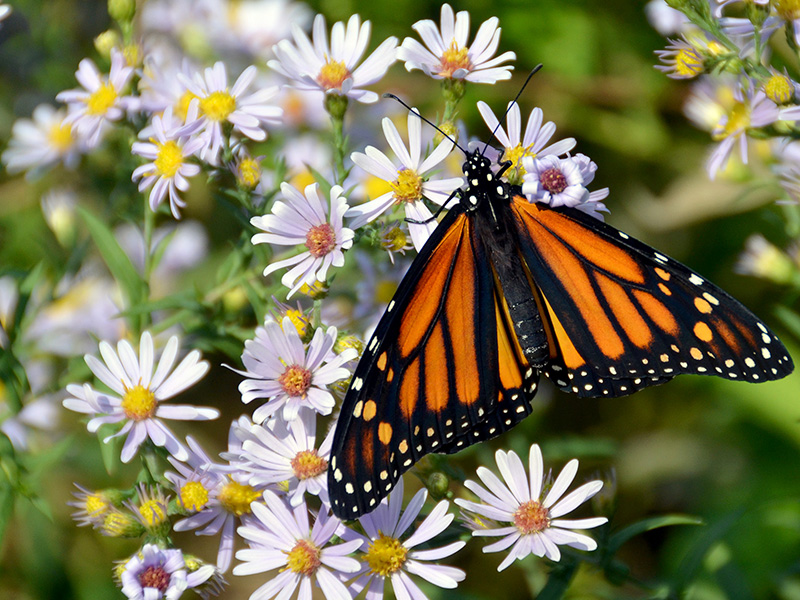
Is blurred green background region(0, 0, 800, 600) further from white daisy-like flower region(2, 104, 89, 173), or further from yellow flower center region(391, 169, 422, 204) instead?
yellow flower center region(391, 169, 422, 204)

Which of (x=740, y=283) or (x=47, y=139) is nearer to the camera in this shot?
(x=47, y=139)

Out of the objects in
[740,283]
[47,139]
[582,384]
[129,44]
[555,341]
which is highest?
[47,139]

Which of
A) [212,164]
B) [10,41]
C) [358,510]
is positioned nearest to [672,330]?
[358,510]

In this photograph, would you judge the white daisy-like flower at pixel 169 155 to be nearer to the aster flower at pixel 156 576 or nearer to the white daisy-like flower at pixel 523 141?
the white daisy-like flower at pixel 523 141

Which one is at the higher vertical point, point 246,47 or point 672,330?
point 246,47

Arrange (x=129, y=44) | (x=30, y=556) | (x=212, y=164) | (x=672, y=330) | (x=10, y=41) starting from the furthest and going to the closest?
(x=10, y=41) < (x=30, y=556) < (x=129, y=44) < (x=212, y=164) < (x=672, y=330)

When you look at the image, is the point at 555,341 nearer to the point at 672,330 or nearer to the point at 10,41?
the point at 672,330

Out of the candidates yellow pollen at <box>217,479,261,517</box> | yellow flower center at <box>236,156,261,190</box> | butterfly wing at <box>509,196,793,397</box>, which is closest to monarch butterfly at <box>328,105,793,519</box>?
butterfly wing at <box>509,196,793,397</box>
